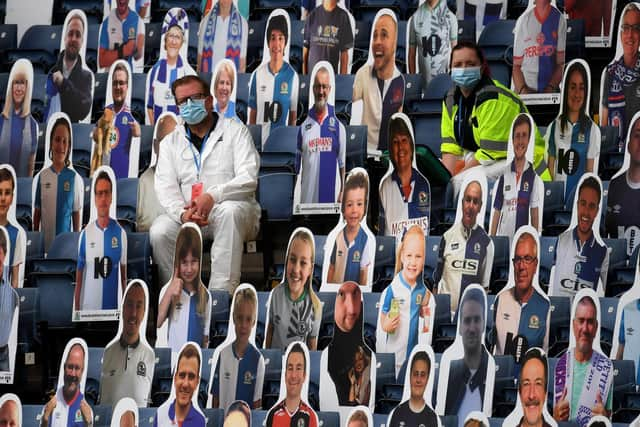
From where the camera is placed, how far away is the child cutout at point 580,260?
7.40m

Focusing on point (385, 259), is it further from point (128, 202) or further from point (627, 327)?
point (128, 202)

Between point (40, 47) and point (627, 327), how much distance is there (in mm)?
3594

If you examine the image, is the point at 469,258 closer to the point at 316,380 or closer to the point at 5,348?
the point at 316,380

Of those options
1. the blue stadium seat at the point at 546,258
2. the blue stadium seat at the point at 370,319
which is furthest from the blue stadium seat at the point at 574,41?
the blue stadium seat at the point at 370,319

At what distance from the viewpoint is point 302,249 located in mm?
7480

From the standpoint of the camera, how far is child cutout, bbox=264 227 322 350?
7.35 m

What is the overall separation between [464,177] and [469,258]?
45cm

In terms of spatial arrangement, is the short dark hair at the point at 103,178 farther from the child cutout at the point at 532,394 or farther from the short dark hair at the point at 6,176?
the child cutout at the point at 532,394

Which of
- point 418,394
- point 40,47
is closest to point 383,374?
point 418,394

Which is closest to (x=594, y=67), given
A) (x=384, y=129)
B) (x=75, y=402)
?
(x=384, y=129)

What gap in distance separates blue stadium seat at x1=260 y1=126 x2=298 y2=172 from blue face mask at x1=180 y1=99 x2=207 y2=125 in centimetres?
35

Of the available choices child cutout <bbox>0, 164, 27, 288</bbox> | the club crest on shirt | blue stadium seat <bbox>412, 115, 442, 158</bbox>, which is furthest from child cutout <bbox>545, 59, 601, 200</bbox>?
child cutout <bbox>0, 164, 27, 288</bbox>

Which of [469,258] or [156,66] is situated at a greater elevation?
[156,66]

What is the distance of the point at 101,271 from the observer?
305 inches
